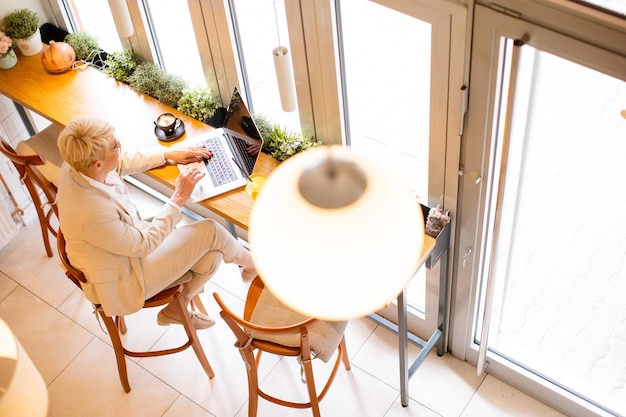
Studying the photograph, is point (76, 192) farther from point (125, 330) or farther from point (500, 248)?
point (500, 248)

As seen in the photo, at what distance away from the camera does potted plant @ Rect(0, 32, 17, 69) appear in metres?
4.12

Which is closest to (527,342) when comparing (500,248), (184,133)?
(500,248)

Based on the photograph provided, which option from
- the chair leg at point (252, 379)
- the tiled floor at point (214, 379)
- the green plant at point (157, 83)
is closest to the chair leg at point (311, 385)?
the chair leg at point (252, 379)

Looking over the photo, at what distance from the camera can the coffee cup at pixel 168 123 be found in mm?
3793

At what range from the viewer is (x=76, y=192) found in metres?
3.14

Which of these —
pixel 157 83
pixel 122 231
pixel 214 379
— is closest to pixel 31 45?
pixel 157 83

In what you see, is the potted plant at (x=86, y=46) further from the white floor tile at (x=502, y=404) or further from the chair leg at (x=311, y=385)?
the white floor tile at (x=502, y=404)

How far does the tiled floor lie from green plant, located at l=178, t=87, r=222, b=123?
1058mm

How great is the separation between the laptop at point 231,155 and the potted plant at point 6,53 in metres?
1.24

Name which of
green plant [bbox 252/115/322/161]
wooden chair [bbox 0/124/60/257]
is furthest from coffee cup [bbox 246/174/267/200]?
wooden chair [bbox 0/124/60/257]

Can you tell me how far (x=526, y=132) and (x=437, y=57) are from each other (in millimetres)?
445

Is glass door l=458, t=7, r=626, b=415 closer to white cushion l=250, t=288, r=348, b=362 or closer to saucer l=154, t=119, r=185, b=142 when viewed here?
white cushion l=250, t=288, r=348, b=362

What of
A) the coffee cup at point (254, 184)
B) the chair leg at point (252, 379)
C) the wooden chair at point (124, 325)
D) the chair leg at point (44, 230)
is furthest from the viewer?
the chair leg at point (44, 230)

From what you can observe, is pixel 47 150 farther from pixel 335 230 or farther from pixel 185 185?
pixel 335 230
